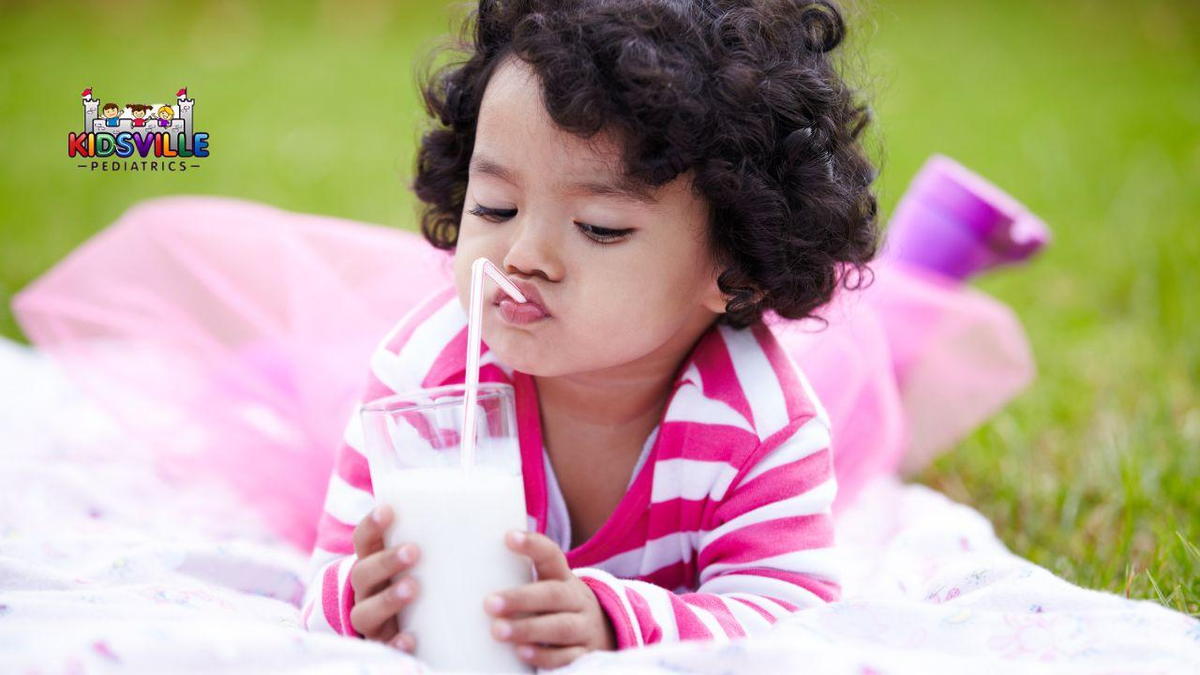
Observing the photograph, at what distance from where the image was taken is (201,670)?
114 cm

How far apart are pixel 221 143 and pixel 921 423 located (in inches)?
121

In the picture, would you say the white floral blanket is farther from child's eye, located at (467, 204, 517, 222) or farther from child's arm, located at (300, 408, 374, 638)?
child's eye, located at (467, 204, 517, 222)

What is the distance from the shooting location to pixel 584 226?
1.39m

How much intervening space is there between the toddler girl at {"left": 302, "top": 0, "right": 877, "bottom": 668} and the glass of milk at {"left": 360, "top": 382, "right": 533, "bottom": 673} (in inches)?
0.9

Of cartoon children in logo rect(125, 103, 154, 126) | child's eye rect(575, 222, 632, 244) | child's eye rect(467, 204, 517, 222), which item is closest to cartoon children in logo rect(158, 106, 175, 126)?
cartoon children in logo rect(125, 103, 154, 126)

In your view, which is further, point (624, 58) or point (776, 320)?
point (776, 320)

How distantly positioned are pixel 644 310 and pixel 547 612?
1.30 feet

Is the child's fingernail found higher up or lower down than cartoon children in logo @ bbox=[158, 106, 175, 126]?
lower down

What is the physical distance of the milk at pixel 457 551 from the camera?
117cm

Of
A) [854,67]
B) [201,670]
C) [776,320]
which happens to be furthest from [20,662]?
[854,67]

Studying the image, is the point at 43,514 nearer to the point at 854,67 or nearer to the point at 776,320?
the point at 776,320

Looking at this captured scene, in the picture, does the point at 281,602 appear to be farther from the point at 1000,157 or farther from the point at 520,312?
the point at 1000,157

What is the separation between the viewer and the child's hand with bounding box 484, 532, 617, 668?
3.87 ft

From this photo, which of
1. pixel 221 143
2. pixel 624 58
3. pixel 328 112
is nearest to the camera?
pixel 624 58
